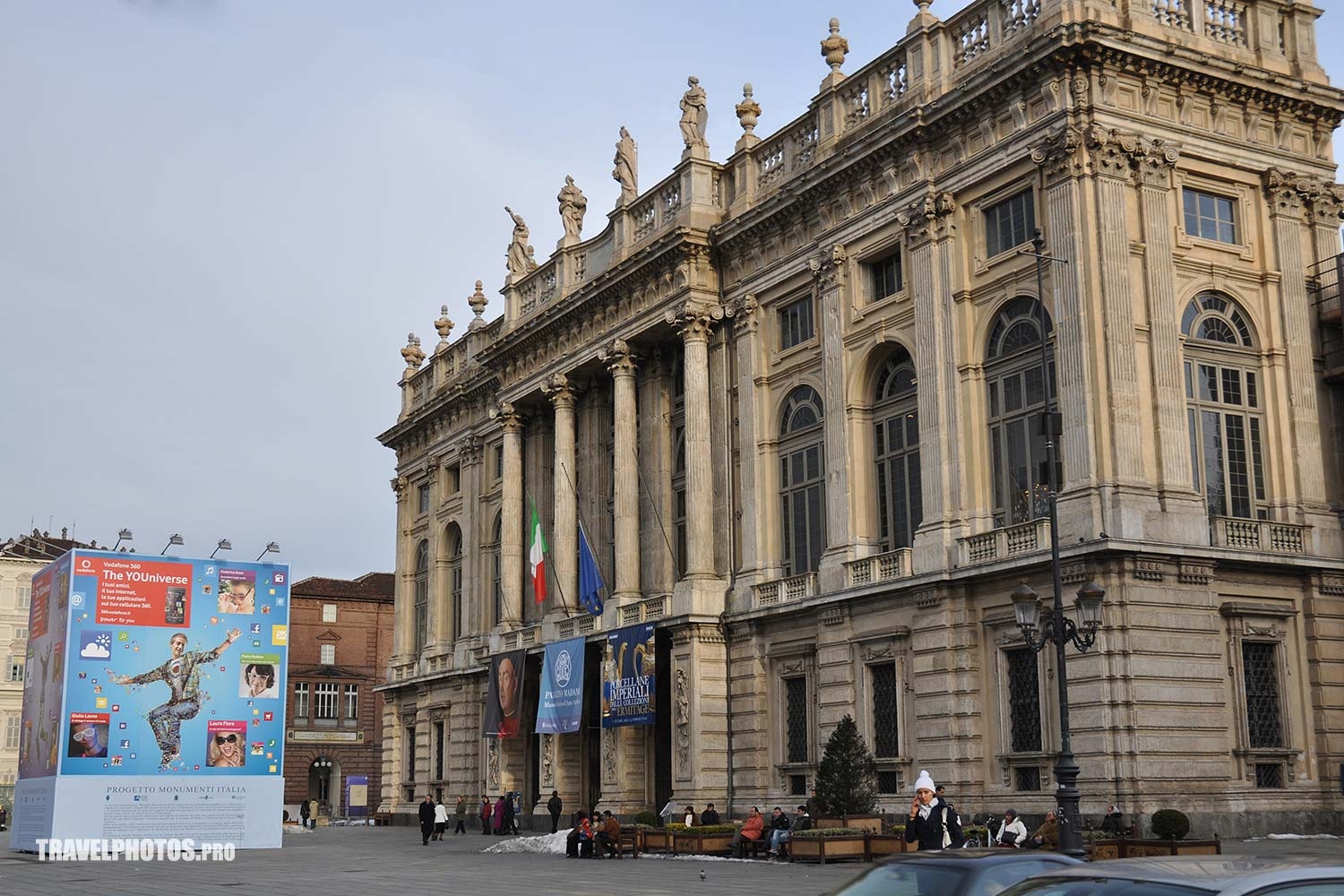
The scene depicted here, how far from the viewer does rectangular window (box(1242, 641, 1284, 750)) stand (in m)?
31.7

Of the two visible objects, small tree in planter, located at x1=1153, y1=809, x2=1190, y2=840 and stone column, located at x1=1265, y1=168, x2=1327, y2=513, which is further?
stone column, located at x1=1265, y1=168, x2=1327, y2=513

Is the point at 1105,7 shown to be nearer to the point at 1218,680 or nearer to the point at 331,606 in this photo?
the point at 1218,680

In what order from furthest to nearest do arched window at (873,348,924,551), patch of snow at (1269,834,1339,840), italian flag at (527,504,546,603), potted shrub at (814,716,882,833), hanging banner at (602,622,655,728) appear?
italian flag at (527,504,546,603) < hanging banner at (602,622,655,728) < arched window at (873,348,924,551) < potted shrub at (814,716,882,833) < patch of snow at (1269,834,1339,840)

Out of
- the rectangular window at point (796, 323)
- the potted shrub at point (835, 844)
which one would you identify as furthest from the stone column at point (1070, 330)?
the rectangular window at point (796, 323)

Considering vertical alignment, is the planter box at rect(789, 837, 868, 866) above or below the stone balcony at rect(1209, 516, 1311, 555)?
below

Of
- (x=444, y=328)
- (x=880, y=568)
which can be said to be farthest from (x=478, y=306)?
(x=880, y=568)

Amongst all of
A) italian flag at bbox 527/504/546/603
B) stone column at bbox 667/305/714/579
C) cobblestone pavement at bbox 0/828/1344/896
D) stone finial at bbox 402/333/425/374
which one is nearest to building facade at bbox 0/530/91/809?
stone finial at bbox 402/333/425/374

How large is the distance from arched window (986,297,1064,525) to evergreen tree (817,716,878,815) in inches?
234

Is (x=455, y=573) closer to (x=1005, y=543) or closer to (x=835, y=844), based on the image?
(x=1005, y=543)

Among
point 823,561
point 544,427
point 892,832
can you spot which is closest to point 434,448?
point 544,427

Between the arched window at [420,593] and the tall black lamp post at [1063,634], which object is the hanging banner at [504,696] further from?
the tall black lamp post at [1063,634]

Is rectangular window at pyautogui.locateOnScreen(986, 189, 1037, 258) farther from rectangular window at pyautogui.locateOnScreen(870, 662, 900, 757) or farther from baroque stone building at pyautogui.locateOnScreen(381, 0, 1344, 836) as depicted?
rectangular window at pyautogui.locateOnScreen(870, 662, 900, 757)

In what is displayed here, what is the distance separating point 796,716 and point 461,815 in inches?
837

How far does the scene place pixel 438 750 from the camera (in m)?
62.5
